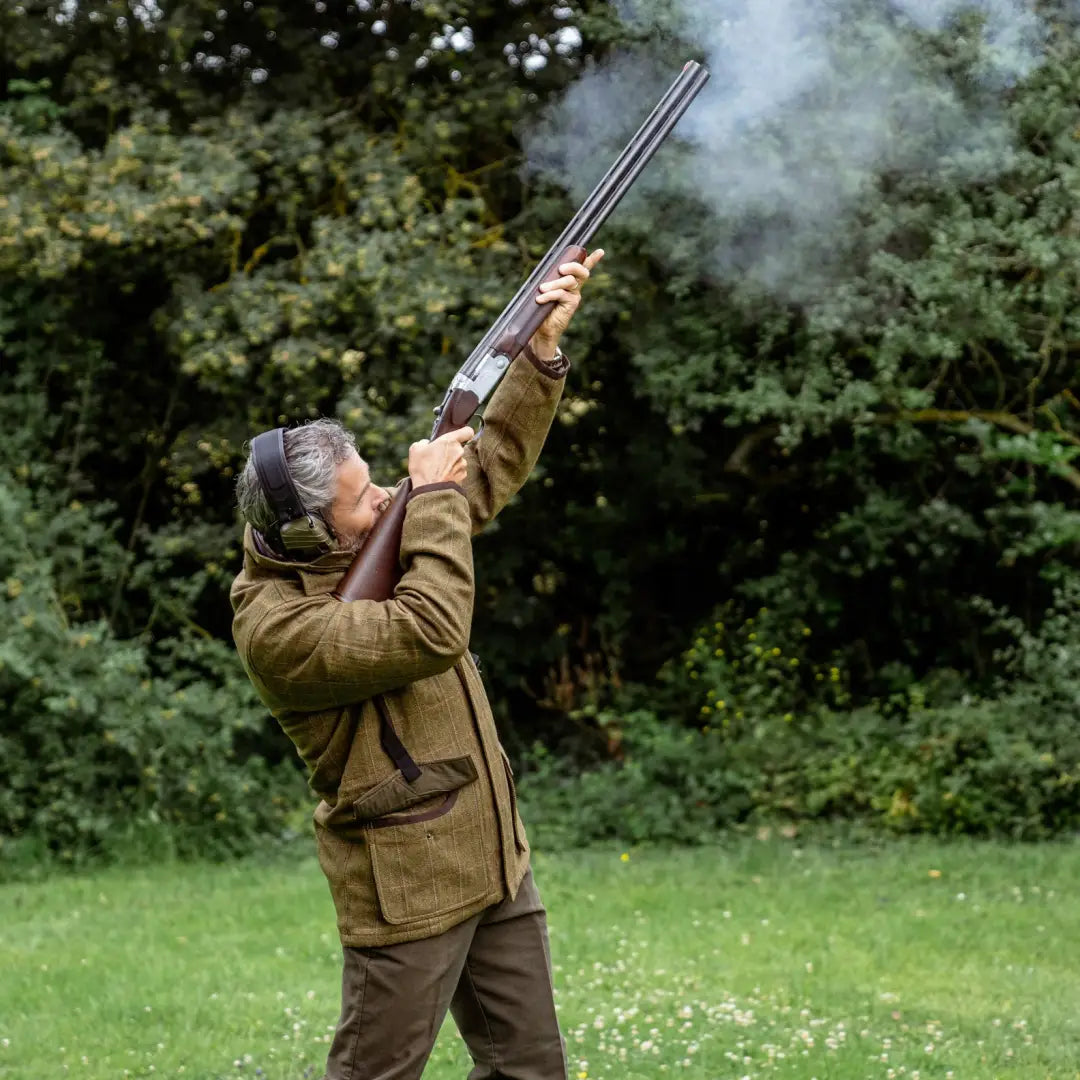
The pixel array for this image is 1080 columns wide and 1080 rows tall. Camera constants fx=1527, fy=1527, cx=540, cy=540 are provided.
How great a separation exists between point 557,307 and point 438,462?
663 mm

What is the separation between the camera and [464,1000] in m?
3.32

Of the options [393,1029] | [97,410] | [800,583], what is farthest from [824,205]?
[393,1029]

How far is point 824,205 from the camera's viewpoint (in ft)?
24.6

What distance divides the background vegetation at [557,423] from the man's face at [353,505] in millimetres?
4664

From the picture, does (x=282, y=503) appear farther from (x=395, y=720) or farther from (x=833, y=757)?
(x=833, y=757)

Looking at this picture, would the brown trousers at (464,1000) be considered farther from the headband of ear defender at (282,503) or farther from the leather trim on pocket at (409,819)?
the headband of ear defender at (282,503)

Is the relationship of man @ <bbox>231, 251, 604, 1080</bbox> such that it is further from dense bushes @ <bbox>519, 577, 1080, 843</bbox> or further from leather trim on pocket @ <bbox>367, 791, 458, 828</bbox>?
dense bushes @ <bbox>519, 577, 1080, 843</bbox>

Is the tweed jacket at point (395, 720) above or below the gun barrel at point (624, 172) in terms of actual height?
below

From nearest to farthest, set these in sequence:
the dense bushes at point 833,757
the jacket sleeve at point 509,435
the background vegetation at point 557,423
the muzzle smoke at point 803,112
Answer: the jacket sleeve at point 509,435
the muzzle smoke at point 803,112
the background vegetation at point 557,423
the dense bushes at point 833,757

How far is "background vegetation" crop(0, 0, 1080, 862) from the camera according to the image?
319 inches

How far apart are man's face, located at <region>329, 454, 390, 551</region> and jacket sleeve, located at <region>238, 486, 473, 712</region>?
0.42 ft

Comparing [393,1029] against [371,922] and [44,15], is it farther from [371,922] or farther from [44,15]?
[44,15]

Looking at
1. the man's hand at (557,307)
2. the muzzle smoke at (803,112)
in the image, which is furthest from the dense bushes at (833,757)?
the man's hand at (557,307)

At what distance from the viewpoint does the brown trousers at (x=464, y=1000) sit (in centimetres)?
310
